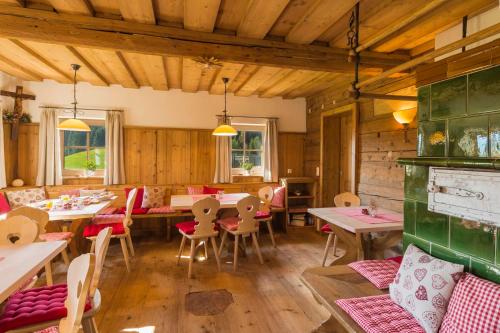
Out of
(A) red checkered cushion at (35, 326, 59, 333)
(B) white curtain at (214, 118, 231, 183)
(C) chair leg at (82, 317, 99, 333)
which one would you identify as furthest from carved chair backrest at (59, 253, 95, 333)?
(B) white curtain at (214, 118, 231, 183)

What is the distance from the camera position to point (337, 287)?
175 cm

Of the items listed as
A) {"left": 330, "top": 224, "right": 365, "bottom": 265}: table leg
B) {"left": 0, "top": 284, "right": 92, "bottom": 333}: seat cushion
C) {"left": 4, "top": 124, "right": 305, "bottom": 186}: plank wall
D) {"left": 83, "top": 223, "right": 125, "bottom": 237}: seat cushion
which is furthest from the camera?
{"left": 4, "top": 124, "right": 305, "bottom": 186}: plank wall

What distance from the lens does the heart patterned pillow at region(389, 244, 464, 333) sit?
1327mm

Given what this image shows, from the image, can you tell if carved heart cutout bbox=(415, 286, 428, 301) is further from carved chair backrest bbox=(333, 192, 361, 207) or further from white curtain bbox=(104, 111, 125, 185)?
white curtain bbox=(104, 111, 125, 185)

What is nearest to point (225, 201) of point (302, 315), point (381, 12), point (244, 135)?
point (302, 315)

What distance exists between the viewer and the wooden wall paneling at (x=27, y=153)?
4.76 m

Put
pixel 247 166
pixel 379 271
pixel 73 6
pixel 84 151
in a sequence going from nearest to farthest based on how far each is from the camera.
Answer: pixel 379 271 < pixel 73 6 < pixel 84 151 < pixel 247 166

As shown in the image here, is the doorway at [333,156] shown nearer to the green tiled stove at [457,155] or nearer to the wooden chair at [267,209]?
the wooden chair at [267,209]

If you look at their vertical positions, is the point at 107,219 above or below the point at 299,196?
below

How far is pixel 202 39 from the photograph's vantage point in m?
2.77

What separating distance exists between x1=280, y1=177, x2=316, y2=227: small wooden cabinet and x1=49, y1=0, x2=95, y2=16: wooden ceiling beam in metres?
3.86

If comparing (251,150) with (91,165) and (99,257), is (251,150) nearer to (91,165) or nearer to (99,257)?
(91,165)

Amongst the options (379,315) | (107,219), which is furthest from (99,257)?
(107,219)

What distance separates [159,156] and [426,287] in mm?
4734
